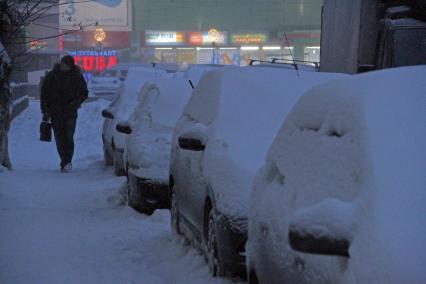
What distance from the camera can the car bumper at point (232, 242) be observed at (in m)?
5.19

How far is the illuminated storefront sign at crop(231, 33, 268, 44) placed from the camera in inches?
2265

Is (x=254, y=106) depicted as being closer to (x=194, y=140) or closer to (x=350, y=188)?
(x=194, y=140)

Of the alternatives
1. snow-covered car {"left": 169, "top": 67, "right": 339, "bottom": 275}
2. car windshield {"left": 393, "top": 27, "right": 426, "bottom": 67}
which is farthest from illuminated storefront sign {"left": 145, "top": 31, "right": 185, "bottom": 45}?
snow-covered car {"left": 169, "top": 67, "right": 339, "bottom": 275}

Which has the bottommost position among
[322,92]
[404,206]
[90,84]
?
[90,84]

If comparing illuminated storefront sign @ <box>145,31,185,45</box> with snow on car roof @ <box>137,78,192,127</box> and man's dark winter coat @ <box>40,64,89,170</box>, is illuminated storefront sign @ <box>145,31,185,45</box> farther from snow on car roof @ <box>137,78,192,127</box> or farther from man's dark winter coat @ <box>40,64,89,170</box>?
snow on car roof @ <box>137,78,192,127</box>

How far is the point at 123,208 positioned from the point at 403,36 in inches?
163

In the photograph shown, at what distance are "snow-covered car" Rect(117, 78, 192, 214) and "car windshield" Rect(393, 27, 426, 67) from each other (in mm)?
2707

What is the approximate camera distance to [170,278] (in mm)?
5859

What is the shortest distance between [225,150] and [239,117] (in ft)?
1.72

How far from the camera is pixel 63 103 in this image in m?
13.4

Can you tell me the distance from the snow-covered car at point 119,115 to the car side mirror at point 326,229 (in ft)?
28.8

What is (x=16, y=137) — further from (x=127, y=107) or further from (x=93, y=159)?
(x=127, y=107)

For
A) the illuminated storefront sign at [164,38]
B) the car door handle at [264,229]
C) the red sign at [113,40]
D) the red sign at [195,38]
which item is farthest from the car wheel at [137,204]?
the red sign at [113,40]

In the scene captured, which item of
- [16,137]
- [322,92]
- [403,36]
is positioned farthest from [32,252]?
[16,137]
